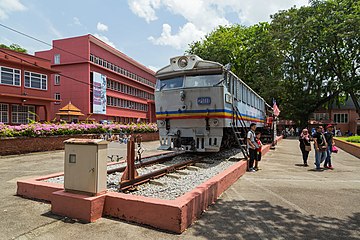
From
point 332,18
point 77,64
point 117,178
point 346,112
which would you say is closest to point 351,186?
point 117,178

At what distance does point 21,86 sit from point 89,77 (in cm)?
910

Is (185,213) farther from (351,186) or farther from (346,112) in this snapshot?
(346,112)

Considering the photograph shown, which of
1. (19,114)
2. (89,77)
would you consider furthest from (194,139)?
(89,77)

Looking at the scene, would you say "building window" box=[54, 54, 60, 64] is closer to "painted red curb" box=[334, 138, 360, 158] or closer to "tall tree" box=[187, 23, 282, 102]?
"tall tree" box=[187, 23, 282, 102]

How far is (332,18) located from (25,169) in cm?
3893

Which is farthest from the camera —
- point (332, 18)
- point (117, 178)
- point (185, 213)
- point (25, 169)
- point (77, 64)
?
point (332, 18)

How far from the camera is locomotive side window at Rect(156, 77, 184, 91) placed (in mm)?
9703

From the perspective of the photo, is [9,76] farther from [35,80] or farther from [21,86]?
[35,80]

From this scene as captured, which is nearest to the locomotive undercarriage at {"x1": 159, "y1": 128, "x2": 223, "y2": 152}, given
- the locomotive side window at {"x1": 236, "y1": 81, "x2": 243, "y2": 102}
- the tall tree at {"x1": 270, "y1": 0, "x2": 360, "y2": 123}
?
the locomotive side window at {"x1": 236, "y1": 81, "x2": 243, "y2": 102}

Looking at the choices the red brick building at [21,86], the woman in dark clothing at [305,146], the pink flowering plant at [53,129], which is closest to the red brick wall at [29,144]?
the pink flowering plant at [53,129]

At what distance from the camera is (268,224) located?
14.4 ft

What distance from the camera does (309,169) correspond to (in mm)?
10133

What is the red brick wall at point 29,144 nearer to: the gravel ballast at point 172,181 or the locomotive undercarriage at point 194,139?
the gravel ballast at point 172,181

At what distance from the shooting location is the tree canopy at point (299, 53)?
3525 cm
